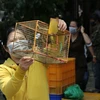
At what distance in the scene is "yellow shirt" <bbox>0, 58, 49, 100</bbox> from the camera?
254 centimetres

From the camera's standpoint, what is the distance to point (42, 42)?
243 cm

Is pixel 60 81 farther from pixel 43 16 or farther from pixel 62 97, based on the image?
pixel 43 16

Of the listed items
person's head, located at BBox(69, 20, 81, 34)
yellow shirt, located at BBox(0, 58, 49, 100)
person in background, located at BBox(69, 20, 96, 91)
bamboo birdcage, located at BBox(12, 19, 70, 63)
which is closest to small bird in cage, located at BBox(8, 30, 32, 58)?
bamboo birdcage, located at BBox(12, 19, 70, 63)

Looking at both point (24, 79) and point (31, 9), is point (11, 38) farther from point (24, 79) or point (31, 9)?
point (31, 9)

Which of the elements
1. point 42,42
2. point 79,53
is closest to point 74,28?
point 79,53

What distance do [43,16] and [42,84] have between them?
4586 mm

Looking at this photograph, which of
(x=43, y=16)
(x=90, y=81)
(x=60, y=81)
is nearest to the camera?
(x=60, y=81)

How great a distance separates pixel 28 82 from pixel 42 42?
0.36m

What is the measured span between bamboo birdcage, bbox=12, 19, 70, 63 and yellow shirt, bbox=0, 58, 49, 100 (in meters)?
0.15

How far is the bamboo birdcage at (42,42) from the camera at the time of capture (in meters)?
2.33

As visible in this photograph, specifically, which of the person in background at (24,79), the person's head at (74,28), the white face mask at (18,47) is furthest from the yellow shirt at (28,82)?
the person's head at (74,28)

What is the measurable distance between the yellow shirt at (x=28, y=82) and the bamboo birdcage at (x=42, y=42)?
0.15 m

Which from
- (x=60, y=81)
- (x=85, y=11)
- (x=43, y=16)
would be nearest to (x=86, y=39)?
(x=43, y=16)

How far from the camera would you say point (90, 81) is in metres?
9.37
